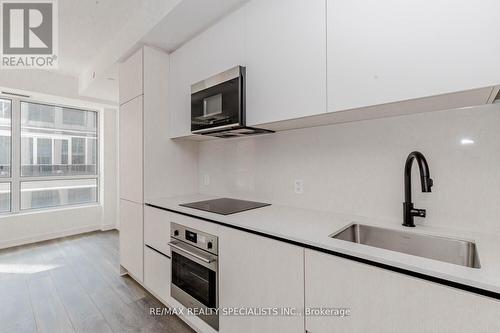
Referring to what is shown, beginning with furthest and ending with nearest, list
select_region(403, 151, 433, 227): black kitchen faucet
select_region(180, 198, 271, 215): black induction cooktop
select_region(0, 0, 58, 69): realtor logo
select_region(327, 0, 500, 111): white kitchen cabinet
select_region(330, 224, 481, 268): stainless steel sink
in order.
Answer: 1. select_region(0, 0, 58, 69): realtor logo
2. select_region(180, 198, 271, 215): black induction cooktop
3. select_region(403, 151, 433, 227): black kitchen faucet
4. select_region(330, 224, 481, 268): stainless steel sink
5. select_region(327, 0, 500, 111): white kitchen cabinet

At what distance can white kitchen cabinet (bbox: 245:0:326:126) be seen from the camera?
1.31 metres

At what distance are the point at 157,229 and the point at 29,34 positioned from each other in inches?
102

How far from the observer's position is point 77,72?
12.0 ft

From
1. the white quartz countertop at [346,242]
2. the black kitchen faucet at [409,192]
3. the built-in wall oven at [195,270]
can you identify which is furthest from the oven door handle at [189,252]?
the black kitchen faucet at [409,192]

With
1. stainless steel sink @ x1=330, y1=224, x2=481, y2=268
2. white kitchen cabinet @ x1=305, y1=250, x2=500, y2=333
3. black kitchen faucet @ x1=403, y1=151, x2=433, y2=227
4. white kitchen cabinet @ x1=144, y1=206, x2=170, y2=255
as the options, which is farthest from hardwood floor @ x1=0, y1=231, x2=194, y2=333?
black kitchen faucet @ x1=403, y1=151, x2=433, y2=227

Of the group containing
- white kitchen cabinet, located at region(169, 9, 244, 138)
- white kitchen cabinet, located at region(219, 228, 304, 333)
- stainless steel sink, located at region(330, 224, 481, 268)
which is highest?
white kitchen cabinet, located at region(169, 9, 244, 138)

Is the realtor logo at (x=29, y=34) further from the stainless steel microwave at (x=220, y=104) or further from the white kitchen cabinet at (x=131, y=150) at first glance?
the stainless steel microwave at (x=220, y=104)

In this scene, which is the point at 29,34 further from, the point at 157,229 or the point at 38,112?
the point at 157,229

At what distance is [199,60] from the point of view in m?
2.05

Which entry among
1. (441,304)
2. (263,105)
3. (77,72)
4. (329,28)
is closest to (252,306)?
(441,304)

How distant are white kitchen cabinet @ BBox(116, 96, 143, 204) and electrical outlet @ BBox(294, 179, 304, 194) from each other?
56.9 inches

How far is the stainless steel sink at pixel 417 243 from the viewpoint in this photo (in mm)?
1111

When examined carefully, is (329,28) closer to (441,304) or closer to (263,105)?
(263,105)

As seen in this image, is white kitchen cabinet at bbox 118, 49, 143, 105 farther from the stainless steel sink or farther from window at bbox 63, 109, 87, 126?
window at bbox 63, 109, 87, 126
